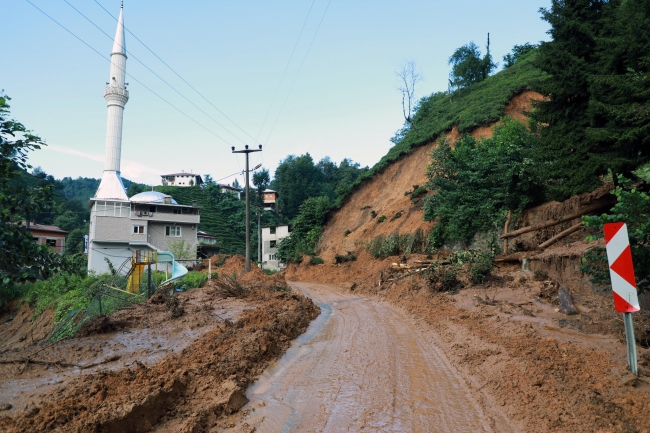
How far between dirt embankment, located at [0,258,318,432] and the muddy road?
440mm

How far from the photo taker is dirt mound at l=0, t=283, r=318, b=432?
4865mm

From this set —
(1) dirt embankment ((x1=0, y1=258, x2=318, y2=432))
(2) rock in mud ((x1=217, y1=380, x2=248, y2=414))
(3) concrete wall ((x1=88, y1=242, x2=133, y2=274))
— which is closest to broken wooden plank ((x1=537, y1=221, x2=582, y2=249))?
(1) dirt embankment ((x1=0, y1=258, x2=318, y2=432))

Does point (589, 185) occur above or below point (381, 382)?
above

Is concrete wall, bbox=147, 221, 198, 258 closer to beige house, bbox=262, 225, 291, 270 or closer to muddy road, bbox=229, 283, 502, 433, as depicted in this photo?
beige house, bbox=262, 225, 291, 270

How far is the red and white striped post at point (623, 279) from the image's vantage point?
5.84m

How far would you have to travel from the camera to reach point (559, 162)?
1652 cm

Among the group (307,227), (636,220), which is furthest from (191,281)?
(307,227)

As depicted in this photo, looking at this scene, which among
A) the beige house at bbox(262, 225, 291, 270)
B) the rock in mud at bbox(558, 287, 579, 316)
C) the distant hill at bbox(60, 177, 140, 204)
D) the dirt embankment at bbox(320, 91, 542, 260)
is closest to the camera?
the rock in mud at bbox(558, 287, 579, 316)

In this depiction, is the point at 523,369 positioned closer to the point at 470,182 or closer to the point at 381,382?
the point at 381,382

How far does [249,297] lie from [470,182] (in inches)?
510

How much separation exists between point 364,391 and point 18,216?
5168 millimetres

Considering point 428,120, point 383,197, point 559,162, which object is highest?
point 428,120

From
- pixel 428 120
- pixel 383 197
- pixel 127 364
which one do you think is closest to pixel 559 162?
pixel 127 364

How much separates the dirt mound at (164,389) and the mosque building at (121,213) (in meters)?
42.7
